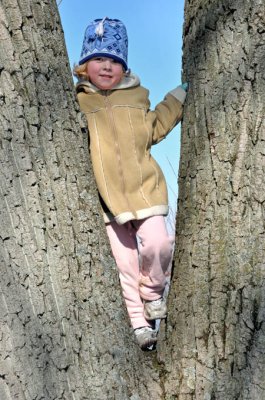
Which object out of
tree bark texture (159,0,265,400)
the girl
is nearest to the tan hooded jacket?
the girl

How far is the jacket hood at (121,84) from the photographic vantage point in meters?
2.29

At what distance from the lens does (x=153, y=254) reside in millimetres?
2230

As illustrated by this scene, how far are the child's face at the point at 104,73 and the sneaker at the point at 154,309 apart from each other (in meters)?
0.90

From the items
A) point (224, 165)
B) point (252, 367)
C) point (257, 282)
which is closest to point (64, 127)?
point (224, 165)

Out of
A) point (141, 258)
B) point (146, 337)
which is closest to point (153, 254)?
point (141, 258)

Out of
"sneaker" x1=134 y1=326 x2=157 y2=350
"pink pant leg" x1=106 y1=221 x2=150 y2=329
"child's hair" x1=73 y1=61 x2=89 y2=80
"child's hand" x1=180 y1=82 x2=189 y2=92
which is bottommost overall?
"sneaker" x1=134 y1=326 x2=157 y2=350

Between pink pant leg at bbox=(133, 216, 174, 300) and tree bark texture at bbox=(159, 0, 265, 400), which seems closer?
tree bark texture at bbox=(159, 0, 265, 400)

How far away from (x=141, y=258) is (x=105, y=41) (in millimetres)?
916

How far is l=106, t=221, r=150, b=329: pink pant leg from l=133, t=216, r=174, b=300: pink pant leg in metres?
0.03

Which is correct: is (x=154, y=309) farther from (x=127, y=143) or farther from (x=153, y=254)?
(x=127, y=143)

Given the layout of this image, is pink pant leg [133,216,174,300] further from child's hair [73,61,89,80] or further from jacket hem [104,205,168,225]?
child's hair [73,61,89,80]

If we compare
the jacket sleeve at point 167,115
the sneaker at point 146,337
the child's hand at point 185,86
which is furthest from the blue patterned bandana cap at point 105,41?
the sneaker at point 146,337

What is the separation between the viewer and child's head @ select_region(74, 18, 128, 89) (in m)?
2.29

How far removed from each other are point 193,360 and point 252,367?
19 centimetres
